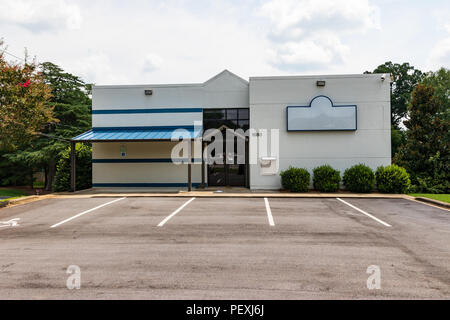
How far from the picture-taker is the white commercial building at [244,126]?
1611 cm

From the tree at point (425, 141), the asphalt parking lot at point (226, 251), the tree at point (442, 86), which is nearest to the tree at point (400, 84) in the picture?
the tree at point (442, 86)

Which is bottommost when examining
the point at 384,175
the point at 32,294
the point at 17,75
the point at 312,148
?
the point at 32,294

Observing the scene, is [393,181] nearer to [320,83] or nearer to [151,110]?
[320,83]

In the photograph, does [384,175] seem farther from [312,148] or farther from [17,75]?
[17,75]

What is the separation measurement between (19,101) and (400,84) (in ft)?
192

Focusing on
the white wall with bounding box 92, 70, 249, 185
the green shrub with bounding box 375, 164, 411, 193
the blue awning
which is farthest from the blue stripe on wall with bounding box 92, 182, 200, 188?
the green shrub with bounding box 375, 164, 411, 193

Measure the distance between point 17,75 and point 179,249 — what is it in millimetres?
10620

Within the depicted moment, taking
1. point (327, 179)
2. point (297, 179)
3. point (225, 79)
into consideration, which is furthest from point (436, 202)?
point (225, 79)

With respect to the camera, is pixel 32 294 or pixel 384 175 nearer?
pixel 32 294

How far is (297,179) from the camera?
15133 mm

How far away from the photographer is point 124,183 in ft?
59.4

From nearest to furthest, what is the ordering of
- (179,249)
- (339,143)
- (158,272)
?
1. (158,272)
2. (179,249)
3. (339,143)
